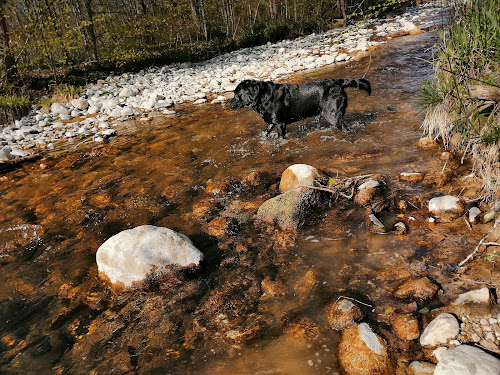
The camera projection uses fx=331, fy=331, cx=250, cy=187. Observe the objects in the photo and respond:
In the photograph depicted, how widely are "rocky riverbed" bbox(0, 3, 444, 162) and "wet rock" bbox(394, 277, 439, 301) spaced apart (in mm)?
6091

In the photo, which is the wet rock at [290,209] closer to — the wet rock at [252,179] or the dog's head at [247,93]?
the wet rock at [252,179]

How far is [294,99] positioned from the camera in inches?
253

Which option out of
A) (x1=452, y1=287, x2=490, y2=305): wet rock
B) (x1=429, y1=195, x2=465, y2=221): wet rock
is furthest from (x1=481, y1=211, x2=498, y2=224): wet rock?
(x1=452, y1=287, x2=490, y2=305): wet rock

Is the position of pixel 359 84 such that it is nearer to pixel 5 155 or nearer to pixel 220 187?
pixel 220 187

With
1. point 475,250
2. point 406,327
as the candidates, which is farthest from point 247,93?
point 406,327

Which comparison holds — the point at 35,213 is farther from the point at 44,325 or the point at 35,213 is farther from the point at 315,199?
the point at 315,199

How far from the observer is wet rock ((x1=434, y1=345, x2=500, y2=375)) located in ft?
5.86

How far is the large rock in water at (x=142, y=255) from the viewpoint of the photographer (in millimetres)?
3266

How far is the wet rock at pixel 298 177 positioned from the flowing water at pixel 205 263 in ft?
1.05

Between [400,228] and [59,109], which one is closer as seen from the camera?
[400,228]

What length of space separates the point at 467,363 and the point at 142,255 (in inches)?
108

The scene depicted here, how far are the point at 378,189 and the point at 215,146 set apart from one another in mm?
3748

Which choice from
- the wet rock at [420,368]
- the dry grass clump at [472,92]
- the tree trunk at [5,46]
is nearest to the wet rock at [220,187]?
the dry grass clump at [472,92]

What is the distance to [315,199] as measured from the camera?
4023mm
